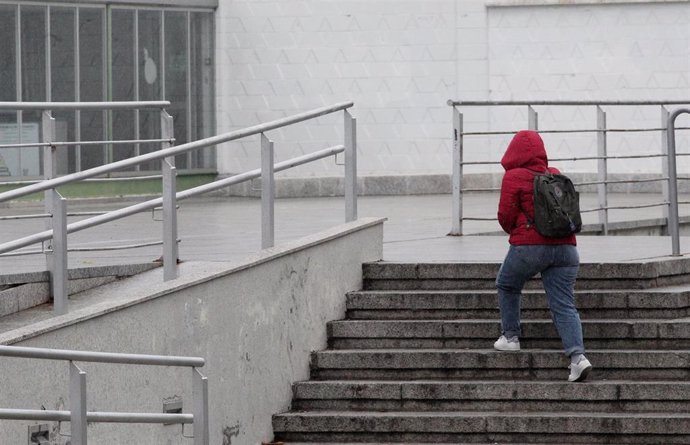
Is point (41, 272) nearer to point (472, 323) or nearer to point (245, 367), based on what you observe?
point (245, 367)

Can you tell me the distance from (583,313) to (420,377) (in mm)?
1172

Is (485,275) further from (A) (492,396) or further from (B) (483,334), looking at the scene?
(A) (492,396)

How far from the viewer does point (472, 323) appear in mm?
10508

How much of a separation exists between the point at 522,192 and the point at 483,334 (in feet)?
3.90

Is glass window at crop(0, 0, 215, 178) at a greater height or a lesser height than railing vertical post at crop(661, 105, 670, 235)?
greater

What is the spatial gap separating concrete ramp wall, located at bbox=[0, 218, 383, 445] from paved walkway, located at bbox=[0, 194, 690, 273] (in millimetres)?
281

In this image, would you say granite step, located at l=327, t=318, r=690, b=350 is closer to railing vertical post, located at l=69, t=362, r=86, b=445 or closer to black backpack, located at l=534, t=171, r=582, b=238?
black backpack, located at l=534, t=171, r=582, b=238

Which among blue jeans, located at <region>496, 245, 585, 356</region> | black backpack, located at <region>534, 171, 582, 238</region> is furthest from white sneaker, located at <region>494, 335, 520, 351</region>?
black backpack, located at <region>534, 171, 582, 238</region>

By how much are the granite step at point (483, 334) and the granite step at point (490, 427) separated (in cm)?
71

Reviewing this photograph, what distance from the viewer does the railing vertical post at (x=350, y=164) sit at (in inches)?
450

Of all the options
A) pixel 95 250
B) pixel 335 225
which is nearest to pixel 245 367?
pixel 95 250

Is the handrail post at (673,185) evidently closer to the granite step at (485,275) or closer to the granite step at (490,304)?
the granite step at (485,275)

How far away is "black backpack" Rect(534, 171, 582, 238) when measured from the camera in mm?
9602

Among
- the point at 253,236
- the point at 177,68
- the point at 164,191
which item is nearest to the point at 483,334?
Answer: the point at 253,236
